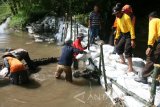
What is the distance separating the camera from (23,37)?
16.0 metres

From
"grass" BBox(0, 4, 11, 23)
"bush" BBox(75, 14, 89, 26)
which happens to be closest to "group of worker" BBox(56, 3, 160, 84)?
"bush" BBox(75, 14, 89, 26)

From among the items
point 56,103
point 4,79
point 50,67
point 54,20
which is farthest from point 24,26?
point 56,103

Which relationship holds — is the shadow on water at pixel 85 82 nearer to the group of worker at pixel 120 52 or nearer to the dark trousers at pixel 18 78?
the group of worker at pixel 120 52

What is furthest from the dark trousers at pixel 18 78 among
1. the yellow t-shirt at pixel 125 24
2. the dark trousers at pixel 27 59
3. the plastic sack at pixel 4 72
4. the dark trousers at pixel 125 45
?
the yellow t-shirt at pixel 125 24

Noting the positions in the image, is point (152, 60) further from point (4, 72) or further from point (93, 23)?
point (93, 23)

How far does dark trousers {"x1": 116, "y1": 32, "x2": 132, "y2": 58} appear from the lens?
738cm

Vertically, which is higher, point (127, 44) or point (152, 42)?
point (152, 42)

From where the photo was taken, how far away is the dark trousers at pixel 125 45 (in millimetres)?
7378

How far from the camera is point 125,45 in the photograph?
749cm

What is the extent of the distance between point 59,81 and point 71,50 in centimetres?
91

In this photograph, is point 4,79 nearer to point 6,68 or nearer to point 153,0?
point 6,68

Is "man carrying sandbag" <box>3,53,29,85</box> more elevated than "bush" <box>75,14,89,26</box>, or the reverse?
"bush" <box>75,14,89,26</box>

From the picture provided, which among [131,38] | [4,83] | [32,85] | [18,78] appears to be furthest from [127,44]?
[4,83]

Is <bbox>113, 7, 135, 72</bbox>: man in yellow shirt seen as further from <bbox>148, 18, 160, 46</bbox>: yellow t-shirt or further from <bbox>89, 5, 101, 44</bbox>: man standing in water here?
<bbox>89, 5, 101, 44</bbox>: man standing in water
